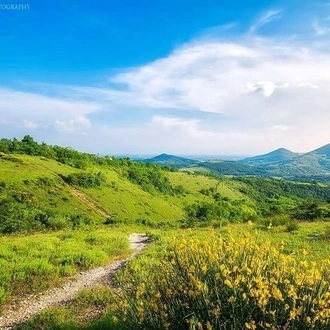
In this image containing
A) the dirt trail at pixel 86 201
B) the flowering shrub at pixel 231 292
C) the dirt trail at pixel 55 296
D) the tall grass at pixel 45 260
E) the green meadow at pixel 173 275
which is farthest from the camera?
the dirt trail at pixel 86 201

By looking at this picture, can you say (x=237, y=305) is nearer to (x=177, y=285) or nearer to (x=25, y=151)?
(x=177, y=285)

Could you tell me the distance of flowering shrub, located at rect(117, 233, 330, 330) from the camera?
12.7ft

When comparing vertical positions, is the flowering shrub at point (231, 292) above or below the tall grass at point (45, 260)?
above

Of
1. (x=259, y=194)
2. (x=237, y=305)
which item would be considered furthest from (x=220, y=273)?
(x=259, y=194)

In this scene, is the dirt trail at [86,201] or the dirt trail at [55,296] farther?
the dirt trail at [86,201]

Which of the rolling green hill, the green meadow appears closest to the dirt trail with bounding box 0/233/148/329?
the green meadow

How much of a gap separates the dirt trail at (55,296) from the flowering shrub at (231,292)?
434 centimetres

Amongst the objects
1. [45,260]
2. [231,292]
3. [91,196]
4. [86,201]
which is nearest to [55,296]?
[45,260]

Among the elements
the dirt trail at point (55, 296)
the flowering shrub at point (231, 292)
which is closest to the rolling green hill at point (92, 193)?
the dirt trail at point (55, 296)

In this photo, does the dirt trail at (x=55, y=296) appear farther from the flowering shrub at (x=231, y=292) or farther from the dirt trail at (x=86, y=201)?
the dirt trail at (x=86, y=201)

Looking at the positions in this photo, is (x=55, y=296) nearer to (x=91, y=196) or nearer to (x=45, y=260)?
→ (x=45, y=260)

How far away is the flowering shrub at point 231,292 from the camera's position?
3.87 m

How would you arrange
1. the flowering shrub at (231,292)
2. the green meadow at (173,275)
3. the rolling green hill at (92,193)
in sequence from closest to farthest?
the flowering shrub at (231,292)
the green meadow at (173,275)
the rolling green hill at (92,193)

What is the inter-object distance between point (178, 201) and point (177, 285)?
362 feet
